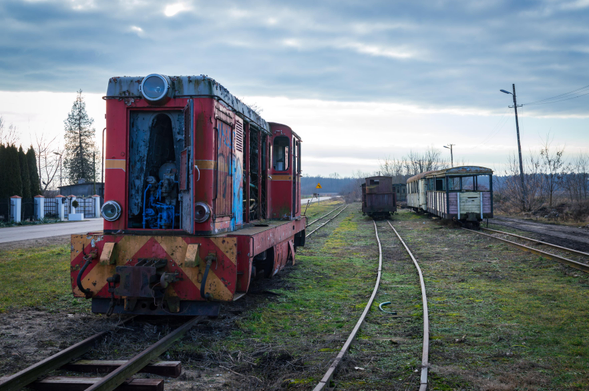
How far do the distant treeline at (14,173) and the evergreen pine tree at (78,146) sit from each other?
20.5 metres

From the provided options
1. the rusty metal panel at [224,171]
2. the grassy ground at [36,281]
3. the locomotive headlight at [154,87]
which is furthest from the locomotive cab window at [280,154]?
the grassy ground at [36,281]

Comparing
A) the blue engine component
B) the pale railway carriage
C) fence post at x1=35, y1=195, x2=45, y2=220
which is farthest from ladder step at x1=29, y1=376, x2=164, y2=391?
fence post at x1=35, y1=195, x2=45, y2=220

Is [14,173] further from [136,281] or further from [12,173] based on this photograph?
[136,281]

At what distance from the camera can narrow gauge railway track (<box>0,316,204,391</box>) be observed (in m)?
3.56

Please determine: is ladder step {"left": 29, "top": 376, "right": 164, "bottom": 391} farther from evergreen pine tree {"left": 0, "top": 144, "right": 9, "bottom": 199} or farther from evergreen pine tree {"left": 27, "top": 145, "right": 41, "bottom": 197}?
evergreen pine tree {"left": 27, "top": 145, "right": 41, "bottom": 197}

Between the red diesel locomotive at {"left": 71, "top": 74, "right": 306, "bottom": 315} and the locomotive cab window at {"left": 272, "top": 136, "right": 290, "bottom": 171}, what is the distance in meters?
2.89

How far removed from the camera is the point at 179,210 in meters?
5.71

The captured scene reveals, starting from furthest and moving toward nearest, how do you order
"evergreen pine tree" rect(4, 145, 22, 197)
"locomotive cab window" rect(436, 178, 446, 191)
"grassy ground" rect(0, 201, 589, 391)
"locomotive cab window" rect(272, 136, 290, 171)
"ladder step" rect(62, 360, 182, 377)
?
"evergreen pine tree" rect(4, 145, 22, 197)
"locomotive cab window" rect(436, 178, 446, 191)
"locomotive cab window" rect(272, 136, 290, 171)
"grassy ground" rect(0, 201, 589, 391)
"ladder step" rect(62, 360, 182, 377)

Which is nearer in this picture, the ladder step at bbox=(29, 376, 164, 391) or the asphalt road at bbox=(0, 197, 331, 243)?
the ladder step at bbox=(29, 376, 164, 391)

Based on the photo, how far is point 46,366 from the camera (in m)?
3.93

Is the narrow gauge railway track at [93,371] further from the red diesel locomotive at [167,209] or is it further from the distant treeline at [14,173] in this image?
the distant treeline at [14,173]

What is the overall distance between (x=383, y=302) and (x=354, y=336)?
2.08 m

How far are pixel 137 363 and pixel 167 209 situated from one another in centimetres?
228

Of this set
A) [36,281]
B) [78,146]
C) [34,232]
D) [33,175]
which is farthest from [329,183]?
[36,281]
